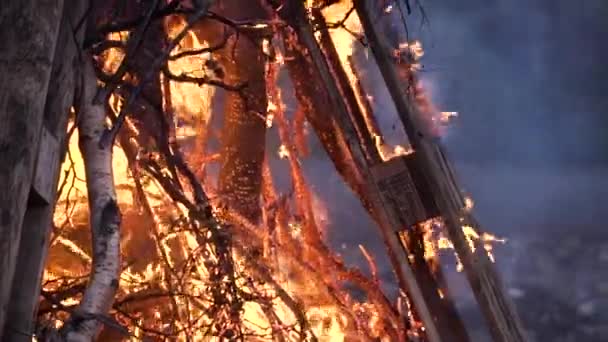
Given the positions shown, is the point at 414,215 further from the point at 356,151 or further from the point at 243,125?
the point at 243,125

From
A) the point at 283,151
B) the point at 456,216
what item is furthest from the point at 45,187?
the point at 283,151

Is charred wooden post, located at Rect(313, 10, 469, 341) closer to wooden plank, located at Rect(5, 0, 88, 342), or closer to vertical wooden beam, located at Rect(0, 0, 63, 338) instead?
wooden plank, located at Rect(5, 0, 88, 342)

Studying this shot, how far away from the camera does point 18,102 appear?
2.95 m

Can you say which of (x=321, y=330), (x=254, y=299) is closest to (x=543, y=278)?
(x=321, y=330)

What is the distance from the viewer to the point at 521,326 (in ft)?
20.4

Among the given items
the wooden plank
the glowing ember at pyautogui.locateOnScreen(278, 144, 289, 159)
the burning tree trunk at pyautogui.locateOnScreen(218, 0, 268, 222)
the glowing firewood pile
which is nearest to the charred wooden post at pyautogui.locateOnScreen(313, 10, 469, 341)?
the glowing firewood pile

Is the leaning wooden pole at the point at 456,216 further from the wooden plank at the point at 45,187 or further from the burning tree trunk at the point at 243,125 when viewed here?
the wooden plank at the point at 45,187

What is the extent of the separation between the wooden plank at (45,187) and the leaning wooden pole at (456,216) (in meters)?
3.54

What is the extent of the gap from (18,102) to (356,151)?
4044 millimetres

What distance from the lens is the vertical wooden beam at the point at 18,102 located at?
2.83 m

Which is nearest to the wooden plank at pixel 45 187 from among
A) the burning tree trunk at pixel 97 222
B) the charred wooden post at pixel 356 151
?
the burning tree trunk at pixel 97 222

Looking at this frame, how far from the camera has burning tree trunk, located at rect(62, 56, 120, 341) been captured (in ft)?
10.8

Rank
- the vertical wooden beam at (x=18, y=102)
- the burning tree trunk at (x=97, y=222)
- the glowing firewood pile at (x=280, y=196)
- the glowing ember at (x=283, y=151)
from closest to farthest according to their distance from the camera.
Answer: the vertical wooden beam at (x=18, y=102) < the burning tree trunk at (x=97, y=222) < the glowing firewood pile at (x=280, y=196) < the glowing ember at (x=283, y=151)

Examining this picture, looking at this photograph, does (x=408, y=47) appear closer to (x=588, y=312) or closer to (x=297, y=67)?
(x=297, y=67)
